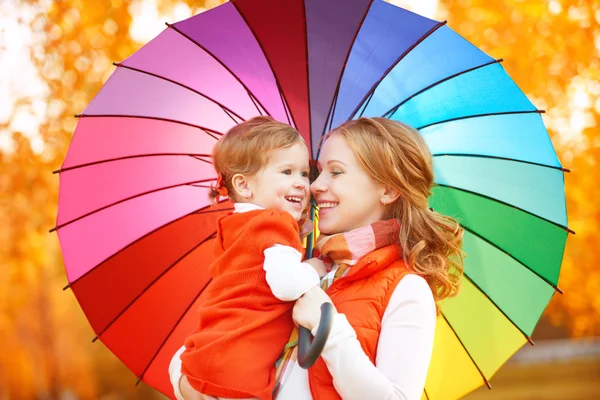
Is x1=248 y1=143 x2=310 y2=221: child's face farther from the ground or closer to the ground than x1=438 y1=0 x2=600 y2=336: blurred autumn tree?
closer to the ground

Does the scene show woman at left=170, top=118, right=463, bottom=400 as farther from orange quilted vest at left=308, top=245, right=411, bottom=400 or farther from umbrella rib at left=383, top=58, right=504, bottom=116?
umbrella rib at left=383, top=58, right=504, bottom=116

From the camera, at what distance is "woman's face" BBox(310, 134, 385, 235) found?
2.49m

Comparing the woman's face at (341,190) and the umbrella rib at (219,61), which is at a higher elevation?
the umbrella rib at (219,61)

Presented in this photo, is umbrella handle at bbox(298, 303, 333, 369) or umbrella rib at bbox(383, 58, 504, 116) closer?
umbrella handle at bbox(298, 303, 333, 369)

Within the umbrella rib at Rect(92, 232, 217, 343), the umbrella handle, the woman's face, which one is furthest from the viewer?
the umbrella rib at Rect(92, 232, 217, 343)

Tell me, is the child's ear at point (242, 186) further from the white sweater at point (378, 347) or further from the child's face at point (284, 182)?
the white sweater at point (378, 347)

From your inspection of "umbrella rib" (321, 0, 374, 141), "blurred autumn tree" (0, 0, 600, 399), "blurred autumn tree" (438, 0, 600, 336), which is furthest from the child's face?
"blurred autumn tree" (438, 0, 600, 336)

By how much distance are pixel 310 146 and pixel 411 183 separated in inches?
17.8

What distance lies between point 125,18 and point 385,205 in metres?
3.95

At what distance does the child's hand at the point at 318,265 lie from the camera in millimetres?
2521

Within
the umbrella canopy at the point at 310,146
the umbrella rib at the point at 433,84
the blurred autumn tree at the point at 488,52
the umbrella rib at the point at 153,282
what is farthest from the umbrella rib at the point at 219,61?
the blurred autumn tree at the point at 488,52

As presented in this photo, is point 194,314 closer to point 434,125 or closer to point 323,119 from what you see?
point 323,119

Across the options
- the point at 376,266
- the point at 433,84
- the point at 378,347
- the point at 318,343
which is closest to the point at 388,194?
the point at 376,266

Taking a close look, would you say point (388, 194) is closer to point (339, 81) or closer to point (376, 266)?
point (376, 266)
